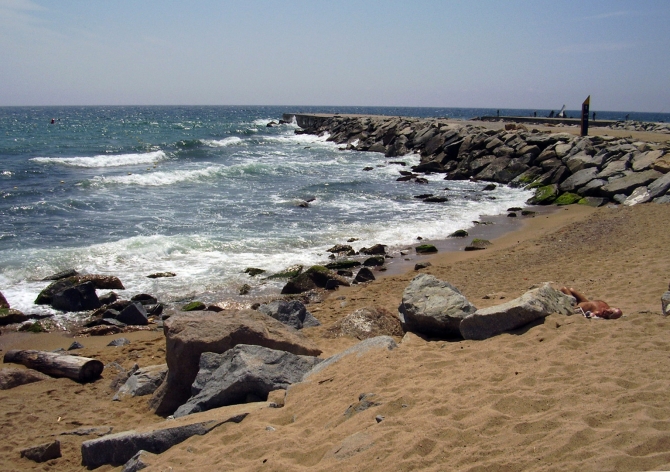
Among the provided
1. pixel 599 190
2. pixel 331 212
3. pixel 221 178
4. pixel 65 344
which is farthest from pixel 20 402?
pixel 221 178

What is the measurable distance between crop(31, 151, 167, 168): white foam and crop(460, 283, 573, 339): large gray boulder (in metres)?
29.8

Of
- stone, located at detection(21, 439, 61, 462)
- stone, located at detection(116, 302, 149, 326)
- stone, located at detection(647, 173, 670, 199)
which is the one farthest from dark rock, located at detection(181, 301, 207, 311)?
stone, located at detection(647, 173, 670, 199)

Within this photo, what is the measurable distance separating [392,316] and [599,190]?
1387cm

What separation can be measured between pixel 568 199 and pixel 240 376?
16.8 metres

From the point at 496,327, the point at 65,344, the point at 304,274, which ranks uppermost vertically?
the point at 496,327

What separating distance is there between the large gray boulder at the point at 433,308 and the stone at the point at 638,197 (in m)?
12.0

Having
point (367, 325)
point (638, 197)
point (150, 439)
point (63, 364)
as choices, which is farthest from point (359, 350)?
point (638, 197)

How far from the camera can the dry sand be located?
353 centimetres

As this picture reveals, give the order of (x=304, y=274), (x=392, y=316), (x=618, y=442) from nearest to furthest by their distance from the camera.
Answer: (x=618, y=442) → (x=392, y=316) → (x=304, y=274)

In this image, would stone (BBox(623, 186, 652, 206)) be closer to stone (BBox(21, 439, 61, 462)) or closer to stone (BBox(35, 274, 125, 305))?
stone (BBox(35, 274, 125, 305))

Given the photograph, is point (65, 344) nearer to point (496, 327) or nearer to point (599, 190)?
point (496, 327)

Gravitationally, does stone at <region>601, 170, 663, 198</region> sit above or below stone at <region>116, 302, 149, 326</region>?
above

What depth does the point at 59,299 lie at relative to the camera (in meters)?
10.3

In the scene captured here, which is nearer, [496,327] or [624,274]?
[496,327]
